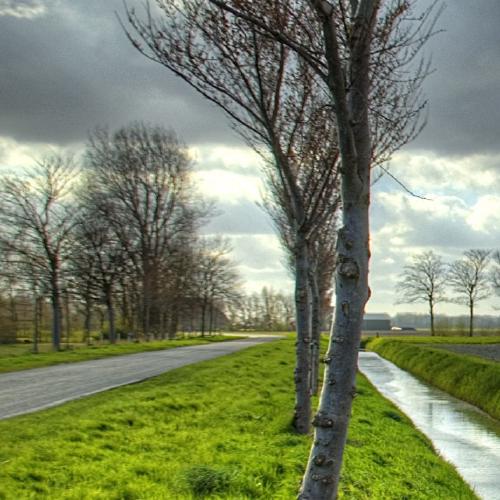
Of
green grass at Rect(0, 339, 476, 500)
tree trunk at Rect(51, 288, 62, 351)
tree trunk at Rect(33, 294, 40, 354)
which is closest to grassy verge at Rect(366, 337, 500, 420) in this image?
green grass at Rect(0, 339, 476, 500)

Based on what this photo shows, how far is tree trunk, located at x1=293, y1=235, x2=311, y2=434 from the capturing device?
11.5m

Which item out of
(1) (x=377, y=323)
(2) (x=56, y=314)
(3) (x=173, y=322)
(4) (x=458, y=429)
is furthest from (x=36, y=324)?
(1) (x=377, y=323)

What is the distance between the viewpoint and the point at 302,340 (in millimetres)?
11578

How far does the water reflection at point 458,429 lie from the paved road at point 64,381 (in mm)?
8266

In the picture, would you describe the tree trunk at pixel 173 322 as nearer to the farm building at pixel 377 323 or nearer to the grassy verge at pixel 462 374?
the grassy verge at pixel 462 374

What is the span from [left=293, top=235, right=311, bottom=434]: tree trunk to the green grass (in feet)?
1.36

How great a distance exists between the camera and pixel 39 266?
1443 inches

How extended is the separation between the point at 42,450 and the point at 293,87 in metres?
7.33

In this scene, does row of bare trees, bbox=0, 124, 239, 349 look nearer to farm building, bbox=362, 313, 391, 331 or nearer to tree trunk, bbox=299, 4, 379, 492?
tree trunk, bbox=299, 4, 379, 492

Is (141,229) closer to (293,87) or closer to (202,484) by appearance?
(293,87)

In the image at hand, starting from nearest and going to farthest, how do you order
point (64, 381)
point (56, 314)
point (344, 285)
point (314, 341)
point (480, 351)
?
point (344, 285) < point (64, 381) < point (314, 341) < point (56, 314) < point (480, 351)

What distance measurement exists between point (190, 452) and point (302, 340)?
2992 millimetres

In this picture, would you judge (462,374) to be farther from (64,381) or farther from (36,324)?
(36,324)

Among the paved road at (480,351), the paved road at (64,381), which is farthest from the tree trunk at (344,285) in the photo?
the paved road at (480,351)
